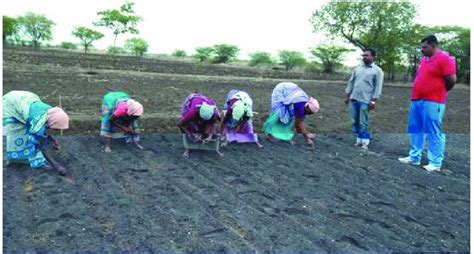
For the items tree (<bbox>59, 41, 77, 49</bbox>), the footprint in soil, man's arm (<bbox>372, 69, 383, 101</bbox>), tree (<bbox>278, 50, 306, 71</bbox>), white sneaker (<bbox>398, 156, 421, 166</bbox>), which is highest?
tree (<bbox>59, 41, 77, 49</bbox>)

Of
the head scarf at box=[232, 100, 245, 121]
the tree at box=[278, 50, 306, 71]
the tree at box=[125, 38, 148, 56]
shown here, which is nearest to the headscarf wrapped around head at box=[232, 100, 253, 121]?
the head scarf at box=[232, 100, 245, 121]

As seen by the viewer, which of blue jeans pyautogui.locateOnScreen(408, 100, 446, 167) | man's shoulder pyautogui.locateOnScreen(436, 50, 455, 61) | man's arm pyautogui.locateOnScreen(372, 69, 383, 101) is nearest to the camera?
man's shoulder pyautogui.locateOnScreen(436, 50, 455, 61)

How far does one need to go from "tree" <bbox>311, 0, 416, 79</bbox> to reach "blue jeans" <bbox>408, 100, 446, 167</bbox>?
23180mm

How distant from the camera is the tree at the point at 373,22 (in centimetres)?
2709

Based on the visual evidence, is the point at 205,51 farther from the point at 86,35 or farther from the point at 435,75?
the point at 435,75

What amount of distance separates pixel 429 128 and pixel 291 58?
4031 centimetres

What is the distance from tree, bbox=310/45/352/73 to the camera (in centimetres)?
3703

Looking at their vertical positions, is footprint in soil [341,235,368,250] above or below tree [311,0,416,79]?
below

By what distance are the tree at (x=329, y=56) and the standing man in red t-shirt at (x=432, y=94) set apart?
31888mm

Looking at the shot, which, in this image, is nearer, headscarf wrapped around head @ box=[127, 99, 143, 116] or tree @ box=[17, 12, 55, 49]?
headscarf wrapped around head @ box=[127, 99, 143, 116]

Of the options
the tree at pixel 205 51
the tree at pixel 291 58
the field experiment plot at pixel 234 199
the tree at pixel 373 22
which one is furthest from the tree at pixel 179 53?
the field experiment plot at pixel 234 199

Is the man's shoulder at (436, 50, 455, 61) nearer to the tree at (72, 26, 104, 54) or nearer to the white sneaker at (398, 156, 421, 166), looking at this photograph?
the white sneaker at (398, 156, 421, 166)

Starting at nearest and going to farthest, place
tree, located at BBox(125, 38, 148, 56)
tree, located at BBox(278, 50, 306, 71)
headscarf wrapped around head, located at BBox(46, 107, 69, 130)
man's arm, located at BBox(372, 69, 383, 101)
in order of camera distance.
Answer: headscarf wrapped around head, located at BBox(46, 107, 69, 130) < man's arm, located at BBox(372, 69, 383, 101) < tree, located at BBox(278, 50, 306, 71) < tree, located at BBox(125, 38, 148, 56)

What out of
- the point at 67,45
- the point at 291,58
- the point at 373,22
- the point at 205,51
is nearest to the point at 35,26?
the point at 67,45
